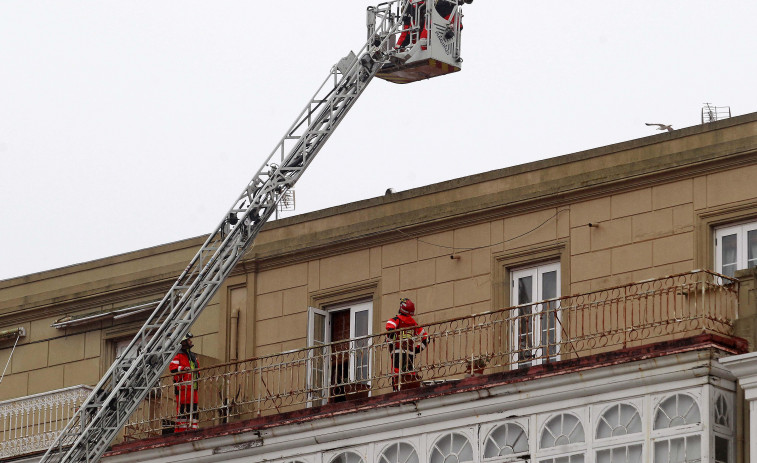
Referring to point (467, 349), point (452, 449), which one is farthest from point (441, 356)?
point (452, 449)

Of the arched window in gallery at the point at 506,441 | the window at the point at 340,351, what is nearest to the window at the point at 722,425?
the arched window in gallery at the point at 506,441

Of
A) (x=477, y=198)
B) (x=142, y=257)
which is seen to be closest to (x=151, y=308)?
(x=142, y=257)

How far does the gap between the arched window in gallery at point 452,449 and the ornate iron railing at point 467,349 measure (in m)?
A: 1.05

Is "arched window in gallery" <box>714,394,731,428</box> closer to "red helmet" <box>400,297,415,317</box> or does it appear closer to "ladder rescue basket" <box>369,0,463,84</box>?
"red helmet" <box>400,297,415,317</box>

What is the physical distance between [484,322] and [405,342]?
1.47m

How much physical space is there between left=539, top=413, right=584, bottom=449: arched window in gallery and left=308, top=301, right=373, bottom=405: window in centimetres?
322

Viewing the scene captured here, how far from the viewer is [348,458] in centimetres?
3275

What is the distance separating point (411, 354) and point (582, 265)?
2.92 m

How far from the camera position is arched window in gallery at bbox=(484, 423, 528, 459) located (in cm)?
3088

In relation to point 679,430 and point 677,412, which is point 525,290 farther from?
point 679,430

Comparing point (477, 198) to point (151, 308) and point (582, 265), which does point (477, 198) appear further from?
point (151, 308)

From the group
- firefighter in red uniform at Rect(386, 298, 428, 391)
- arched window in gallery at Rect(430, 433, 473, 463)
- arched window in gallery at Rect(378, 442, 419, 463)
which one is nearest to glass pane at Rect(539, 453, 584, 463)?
arched window in gallery at Rect(430, 433, 473, 463)

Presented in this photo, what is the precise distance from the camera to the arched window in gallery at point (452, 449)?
103ft

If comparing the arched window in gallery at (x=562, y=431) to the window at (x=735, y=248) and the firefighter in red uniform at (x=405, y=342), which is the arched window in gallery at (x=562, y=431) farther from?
the window at (x=735, y=248)
